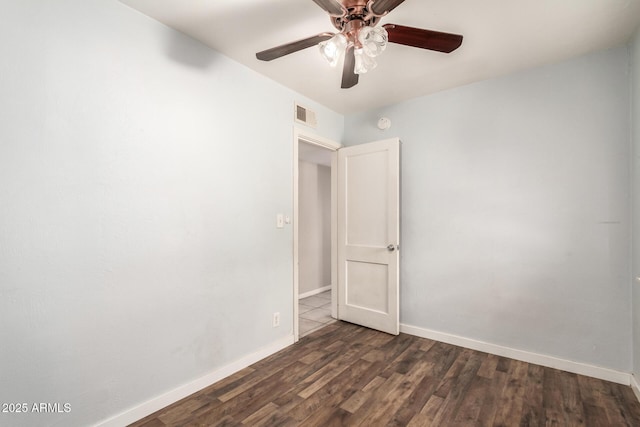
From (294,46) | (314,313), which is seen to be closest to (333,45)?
(294,46)

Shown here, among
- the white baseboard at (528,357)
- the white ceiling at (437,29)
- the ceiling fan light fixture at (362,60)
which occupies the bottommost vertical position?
the white baseboard at (528,357)

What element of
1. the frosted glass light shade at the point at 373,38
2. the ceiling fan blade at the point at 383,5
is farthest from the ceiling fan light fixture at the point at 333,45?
the ceiling fan blade at the point at 383,5

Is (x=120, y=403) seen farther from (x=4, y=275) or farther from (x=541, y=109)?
(x=541, y=109)

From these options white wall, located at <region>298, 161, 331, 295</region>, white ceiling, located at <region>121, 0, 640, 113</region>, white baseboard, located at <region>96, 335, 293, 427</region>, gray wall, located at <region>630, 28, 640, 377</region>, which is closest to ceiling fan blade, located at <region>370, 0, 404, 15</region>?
white ceiling, located at <region>121, 0, 640, 113</region>

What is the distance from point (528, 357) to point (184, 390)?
2669 mm

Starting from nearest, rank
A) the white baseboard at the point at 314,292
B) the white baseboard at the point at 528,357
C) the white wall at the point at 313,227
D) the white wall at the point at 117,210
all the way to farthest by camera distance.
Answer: the white wall at the point at 117,210, the white baseboard at the point at 528,357, the white baseboard at the point at 314,292, the white wall at the point at 313,227

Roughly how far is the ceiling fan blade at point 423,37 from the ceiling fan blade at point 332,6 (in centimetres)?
27

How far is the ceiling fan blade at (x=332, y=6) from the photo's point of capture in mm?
1240

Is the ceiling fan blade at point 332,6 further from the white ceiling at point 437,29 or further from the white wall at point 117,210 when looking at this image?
the white wall at point 117,210

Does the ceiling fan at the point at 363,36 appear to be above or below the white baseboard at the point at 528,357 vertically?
above

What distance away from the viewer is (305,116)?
2.94m

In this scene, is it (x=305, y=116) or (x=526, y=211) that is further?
(x=305, y=116)

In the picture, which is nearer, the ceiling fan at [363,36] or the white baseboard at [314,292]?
the ceiling fan at [363,36]

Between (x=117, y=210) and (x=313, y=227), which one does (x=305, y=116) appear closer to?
(x=117, y=210)
